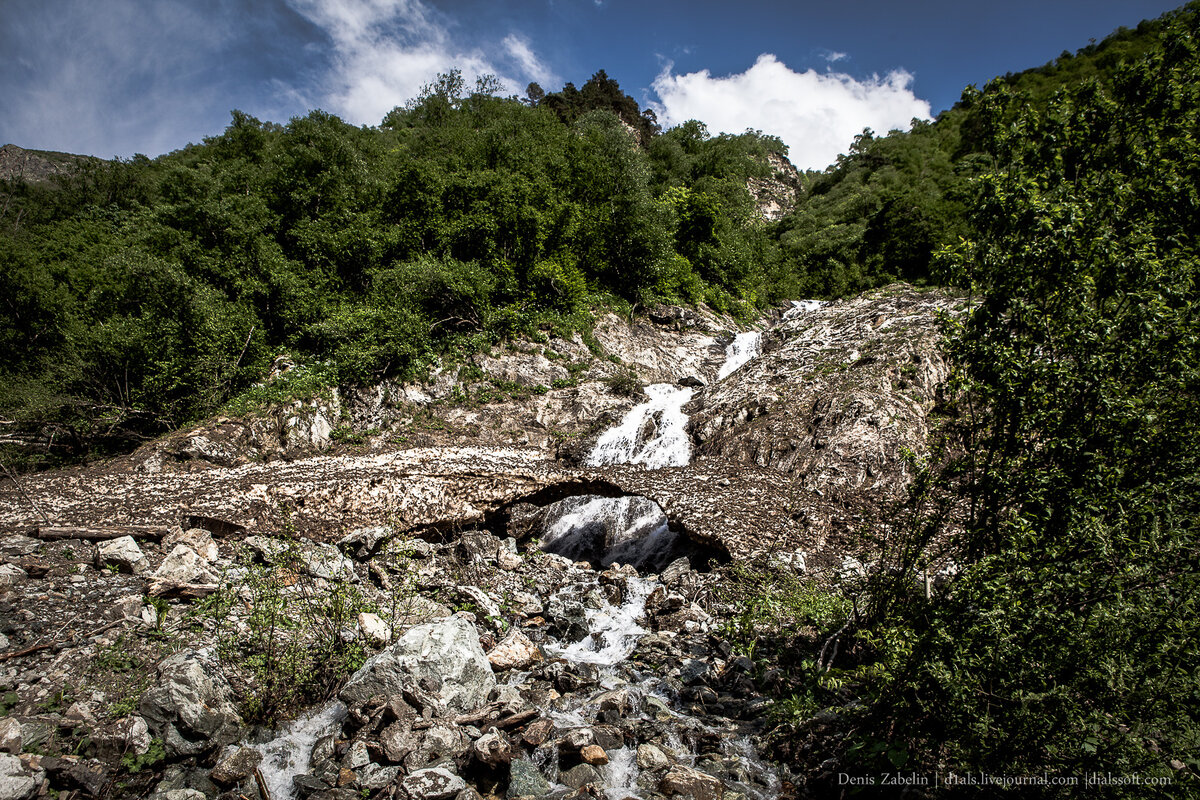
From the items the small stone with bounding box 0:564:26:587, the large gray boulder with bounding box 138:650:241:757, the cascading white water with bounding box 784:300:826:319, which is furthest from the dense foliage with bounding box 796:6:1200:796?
the cascading white water with bounding box 784:300:826:319

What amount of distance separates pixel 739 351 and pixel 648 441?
10.5 meters

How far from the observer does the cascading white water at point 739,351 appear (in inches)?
880

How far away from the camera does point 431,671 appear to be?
6367 mm

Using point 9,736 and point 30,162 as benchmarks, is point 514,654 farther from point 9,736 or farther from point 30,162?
point 30,162

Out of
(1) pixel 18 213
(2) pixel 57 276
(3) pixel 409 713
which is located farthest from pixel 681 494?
(1) pixel 18 213

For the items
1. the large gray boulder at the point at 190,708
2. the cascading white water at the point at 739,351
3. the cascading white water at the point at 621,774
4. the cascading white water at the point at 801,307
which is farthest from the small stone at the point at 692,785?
the cascading white water at the point at 801,307

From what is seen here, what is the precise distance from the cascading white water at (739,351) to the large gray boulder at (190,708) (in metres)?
19.3

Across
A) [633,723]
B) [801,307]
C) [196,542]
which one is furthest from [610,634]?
[801,307]

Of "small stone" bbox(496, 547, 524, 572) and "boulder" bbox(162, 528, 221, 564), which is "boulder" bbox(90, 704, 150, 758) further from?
"small stone" bbox(496, 547, 524, 572)

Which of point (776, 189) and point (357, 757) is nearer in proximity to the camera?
point (357, 757)

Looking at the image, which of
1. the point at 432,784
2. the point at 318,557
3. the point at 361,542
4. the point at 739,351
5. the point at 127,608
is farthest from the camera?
the point at 739,351

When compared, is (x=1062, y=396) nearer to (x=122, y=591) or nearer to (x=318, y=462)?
(x=122, y=591)

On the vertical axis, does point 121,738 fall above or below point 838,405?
below

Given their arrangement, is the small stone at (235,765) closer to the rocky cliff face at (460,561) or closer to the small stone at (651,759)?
the rocky cliff face at (460,561)
